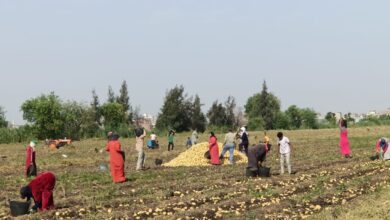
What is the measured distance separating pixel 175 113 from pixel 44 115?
70.2 feet

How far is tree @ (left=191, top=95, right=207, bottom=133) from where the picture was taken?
88.4 m

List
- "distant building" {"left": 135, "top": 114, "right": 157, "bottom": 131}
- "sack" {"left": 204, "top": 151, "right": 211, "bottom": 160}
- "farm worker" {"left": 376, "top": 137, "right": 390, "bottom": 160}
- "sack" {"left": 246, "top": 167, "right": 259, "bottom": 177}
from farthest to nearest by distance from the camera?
1. "distant building" {"left": 135, "top": 114, "right": 157, "bottom": 131}
2. "sack" {"left": 204, "top": 151, "right": 211, "bottom": 160}
3. "farm worker" {"left": 376, "top": 137, "right": 390, "bottom": 160}
4. "sack" {"left": 246, "top": 167, "right": 259, "bottom": 177}

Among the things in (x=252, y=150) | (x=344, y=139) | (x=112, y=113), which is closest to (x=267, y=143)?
(x=344, y=139)

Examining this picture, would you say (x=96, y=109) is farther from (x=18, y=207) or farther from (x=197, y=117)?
(x=18, y=207)

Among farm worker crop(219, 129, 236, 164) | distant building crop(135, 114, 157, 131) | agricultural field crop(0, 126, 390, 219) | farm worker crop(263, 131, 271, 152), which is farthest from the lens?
distant building crop(135, 114, 157, 131)

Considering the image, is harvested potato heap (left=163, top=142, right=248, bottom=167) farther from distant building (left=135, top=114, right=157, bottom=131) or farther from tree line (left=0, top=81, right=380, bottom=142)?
distant building (left=135, top=114, right=157, bottom=131)

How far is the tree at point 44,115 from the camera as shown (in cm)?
7300

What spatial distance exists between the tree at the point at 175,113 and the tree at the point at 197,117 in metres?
0.78

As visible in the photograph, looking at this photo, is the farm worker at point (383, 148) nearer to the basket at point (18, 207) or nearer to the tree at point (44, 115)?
the basket at point (18, 207)

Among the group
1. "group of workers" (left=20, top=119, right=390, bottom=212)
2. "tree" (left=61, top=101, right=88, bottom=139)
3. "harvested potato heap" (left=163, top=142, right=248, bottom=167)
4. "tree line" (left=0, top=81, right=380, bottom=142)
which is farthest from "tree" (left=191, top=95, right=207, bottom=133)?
"harvested potato heap" (left=163, top=142, right=248, bottom=167)

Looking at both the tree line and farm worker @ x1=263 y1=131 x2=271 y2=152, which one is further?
the tree line

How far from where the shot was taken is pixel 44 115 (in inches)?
2876

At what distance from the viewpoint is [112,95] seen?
9544 cm

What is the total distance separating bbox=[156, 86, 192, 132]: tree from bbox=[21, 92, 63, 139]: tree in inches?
690
